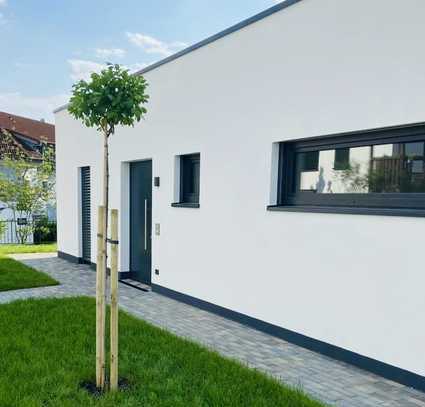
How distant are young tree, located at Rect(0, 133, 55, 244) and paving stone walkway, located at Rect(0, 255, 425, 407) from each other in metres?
8.43

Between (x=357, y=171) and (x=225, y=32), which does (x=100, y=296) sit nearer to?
(x=357, y=171)

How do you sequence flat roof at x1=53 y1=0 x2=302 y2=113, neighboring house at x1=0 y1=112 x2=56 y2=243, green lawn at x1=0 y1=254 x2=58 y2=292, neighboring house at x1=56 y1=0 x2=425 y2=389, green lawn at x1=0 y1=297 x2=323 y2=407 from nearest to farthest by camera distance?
green lawn at x1=0 y1=297 x2=323 y2=407 < neighboring house at x1=56 y1=0 x2=425 y2=389 < flat roof at x1=53 y1=0 x2=302 y2=113 < green lawn at x1=0 y1=254 x2=58 y2=292 < neighboring house at x1=0 y1=112 x2=56 y2=243

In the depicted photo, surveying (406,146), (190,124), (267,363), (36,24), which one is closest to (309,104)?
(406,146)

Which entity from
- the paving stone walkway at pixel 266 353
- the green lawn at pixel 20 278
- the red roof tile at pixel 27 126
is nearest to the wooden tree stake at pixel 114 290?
the paving stone walkway at pixel 266 353

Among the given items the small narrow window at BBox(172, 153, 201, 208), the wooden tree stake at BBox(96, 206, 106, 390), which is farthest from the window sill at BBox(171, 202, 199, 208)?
the wooden tree stake at BBox(96, 206, 106, 390)

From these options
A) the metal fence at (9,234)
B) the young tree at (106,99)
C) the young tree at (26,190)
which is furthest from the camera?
the metal fence at (9,234)

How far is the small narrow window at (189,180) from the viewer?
620 cm

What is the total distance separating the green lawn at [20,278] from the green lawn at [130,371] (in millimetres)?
2253

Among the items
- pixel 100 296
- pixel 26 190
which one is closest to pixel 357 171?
pixel 100 296

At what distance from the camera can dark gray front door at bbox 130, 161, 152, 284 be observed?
23.9 ft

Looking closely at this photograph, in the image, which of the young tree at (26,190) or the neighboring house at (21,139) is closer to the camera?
the young tree at (26,190)

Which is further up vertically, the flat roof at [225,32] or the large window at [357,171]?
the flat roof at [225,32]

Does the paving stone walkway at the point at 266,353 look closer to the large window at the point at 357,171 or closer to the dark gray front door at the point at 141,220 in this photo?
the dark gray front door at the point at 141,220

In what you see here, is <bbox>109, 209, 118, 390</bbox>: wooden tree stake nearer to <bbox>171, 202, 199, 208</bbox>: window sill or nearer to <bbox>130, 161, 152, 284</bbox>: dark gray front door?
<bbox>171, 202, 199, 208</bbox>: window sill
